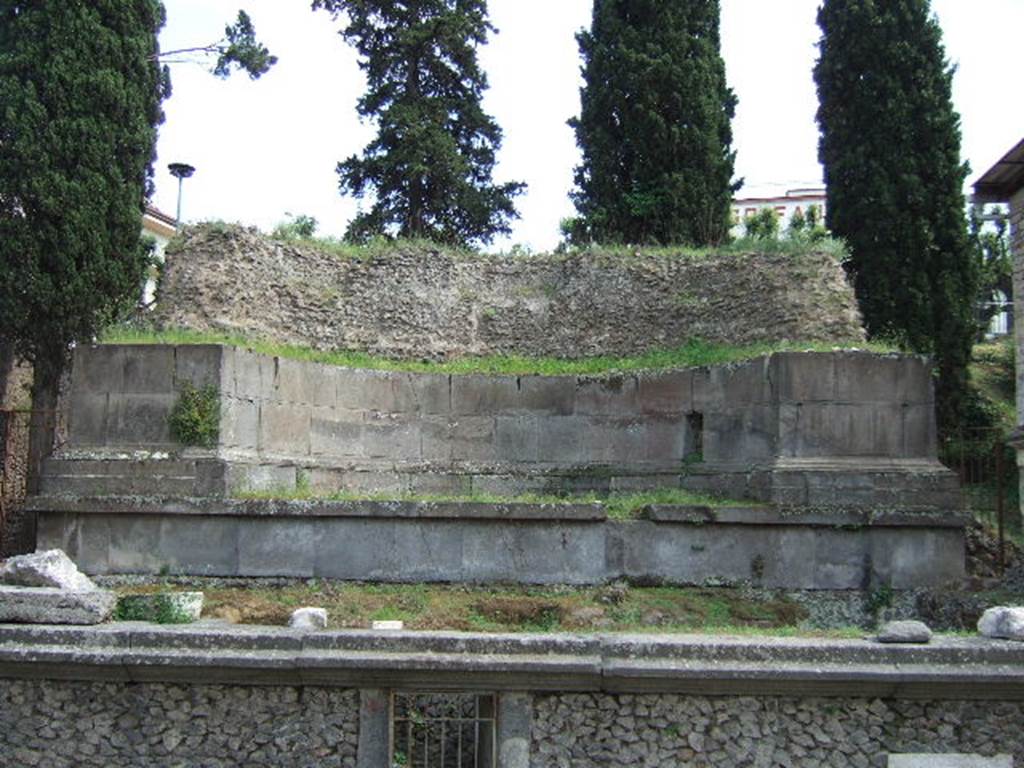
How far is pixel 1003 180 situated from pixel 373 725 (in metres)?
12.1

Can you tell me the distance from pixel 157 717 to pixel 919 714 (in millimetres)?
4774

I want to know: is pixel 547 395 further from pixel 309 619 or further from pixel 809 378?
pixel 309 619

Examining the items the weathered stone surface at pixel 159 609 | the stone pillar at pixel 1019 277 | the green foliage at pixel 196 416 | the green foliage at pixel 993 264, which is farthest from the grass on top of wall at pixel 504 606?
the green foliage at pixel 993 264

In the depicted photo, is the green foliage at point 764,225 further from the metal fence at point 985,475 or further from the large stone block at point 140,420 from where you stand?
the large stone block at point 140,420

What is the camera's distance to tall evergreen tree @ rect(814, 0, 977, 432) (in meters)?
16.8

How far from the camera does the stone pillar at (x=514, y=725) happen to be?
21.3ft

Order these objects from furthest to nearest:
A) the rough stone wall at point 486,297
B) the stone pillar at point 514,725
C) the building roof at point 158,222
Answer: the building roof at point 158,222
the rough stone wall at point 486,297
the stone pillar at point 514,725

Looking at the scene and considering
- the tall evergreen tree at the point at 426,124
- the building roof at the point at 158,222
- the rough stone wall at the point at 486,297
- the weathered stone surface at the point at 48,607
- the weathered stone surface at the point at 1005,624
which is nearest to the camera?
the weathered stone surface at the point at 1005,624

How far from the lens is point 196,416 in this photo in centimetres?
1168

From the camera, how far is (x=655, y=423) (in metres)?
13.3

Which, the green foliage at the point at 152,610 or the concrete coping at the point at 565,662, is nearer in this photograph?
the concrete coping at the point at 565,662

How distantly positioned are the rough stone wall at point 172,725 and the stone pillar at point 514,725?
915 mm

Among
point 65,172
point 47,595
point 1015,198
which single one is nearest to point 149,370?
point 65,172

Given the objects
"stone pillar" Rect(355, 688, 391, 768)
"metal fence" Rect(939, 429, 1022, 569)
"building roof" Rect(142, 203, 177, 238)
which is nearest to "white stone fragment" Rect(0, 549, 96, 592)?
"stone pillar" Rect(355, 688, 391, 768)
